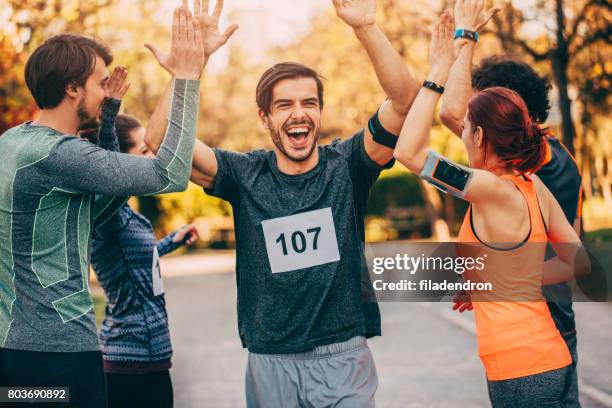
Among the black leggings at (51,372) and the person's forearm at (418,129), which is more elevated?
the person's forearm at (418,129)

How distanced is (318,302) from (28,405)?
117cm

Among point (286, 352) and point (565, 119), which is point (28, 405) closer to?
point (286, 352)

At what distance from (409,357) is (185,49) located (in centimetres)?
651

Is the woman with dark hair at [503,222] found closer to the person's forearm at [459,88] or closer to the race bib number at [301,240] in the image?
the person's forearm at [459,88]

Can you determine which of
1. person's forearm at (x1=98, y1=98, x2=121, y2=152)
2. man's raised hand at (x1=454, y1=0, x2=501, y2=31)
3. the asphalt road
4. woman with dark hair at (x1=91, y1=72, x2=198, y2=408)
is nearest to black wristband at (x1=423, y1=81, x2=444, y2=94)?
man's raised hand at (x1=454, y1=0, x2=501, y2=31)

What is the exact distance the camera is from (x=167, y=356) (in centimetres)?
411

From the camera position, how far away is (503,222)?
3113 mm

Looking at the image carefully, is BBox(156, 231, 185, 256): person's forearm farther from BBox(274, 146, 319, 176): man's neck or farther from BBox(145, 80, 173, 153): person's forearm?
BBox(145, 80, 173, 153): person's forearm

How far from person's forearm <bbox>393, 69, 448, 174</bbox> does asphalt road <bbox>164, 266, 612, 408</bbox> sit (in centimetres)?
404

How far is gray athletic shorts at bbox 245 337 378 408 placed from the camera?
3.32 metres

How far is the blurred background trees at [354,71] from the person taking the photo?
11906 millimetres

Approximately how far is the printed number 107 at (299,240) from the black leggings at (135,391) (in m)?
1.16

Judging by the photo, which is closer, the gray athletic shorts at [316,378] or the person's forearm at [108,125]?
the gray athletic shorts at [316,378]

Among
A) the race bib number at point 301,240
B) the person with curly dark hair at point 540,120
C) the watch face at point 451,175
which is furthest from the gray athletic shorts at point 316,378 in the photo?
the watch face at point 451,175
